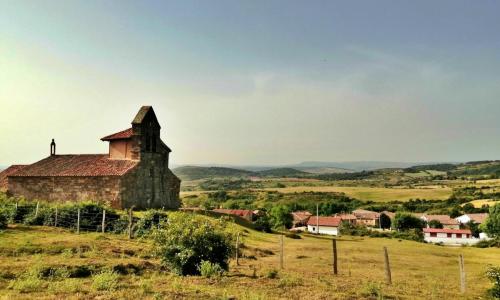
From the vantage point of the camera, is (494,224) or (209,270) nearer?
(209,270)

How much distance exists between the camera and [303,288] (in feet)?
57.3

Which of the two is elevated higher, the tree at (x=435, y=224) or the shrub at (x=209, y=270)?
the shrub at (x=209, y=270)

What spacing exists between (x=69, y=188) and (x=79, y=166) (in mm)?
3249

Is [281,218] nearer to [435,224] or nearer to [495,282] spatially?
[435,224]

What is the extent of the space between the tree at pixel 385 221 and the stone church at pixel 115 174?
91.3 metres

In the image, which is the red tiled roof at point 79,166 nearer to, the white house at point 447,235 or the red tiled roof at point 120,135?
the red tiled roof at point 120,135

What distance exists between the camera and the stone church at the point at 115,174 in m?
45.1

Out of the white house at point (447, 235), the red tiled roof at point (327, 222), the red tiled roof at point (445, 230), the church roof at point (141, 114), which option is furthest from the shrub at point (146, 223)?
the red tiled roof at point (445, 230)

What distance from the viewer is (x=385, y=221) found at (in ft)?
415

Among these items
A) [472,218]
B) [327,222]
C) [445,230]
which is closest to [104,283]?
[327,222]

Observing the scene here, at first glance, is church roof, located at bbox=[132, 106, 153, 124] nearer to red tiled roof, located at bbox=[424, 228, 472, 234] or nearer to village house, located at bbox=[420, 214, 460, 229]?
red tiled roof, located at bbox=[424, 228, 472, 234]

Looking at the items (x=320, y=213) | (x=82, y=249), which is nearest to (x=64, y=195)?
(x=82, y=249)

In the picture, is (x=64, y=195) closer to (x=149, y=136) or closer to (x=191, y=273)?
(x=149, y=136)

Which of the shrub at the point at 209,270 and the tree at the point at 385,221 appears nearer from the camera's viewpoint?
the shrub at the point at 209,270
